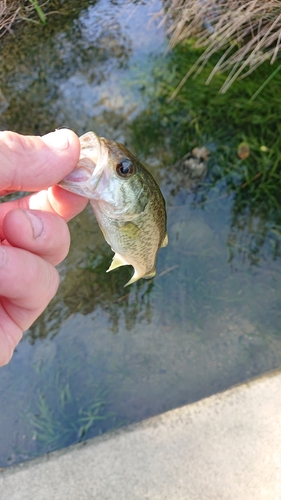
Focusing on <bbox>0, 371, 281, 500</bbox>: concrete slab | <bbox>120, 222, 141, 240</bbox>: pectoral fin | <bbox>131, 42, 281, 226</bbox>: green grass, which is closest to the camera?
<bbox>120, 222, 141, 240</bbox>: pectoral fin

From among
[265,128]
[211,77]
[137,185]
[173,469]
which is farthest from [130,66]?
[173,469]

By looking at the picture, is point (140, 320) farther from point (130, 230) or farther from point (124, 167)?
point (124, 167)

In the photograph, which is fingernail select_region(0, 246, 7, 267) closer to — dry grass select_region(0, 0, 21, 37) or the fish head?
the fish head

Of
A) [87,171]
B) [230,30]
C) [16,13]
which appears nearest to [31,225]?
[87,171]

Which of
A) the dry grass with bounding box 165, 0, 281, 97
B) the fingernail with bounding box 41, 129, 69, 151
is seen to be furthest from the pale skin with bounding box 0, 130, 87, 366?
the dry grass with bounding box 165, 0, 281, 97

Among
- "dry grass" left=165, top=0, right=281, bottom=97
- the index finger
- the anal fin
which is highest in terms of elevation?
the index finger

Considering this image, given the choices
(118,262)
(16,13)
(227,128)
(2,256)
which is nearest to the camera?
(2,256)

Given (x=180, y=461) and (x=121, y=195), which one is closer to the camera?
(x=121, y=195)
